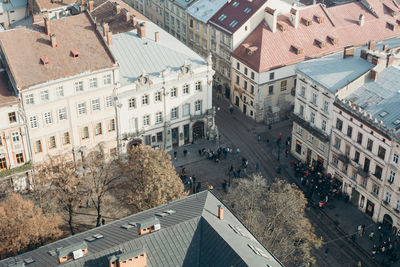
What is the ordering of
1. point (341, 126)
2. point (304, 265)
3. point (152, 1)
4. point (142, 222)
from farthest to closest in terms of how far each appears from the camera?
1. point (152, 1)
2. point (341, 126)
3. point (304, 265)
4. point (142, 222)

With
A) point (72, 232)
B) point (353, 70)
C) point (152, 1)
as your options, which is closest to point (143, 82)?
point (72, 232)

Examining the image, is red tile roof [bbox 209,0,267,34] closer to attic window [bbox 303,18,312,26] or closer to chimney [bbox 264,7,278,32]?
chimney [bbox 264,7,278,32]

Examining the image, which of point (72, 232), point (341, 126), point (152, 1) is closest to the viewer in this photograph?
point (72, 232)

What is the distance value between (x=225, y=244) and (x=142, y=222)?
941cm

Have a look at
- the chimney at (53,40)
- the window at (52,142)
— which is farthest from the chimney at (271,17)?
the window at (52,142)

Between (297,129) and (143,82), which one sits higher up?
(143,82)

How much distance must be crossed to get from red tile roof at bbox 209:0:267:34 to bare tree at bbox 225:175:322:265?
153 feet

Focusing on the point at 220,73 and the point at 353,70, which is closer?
the point at 353,70

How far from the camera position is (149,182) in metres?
79.5

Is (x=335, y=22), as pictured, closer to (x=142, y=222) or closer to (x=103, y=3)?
(x=103, y=3)

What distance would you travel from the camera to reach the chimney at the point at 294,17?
11562cm

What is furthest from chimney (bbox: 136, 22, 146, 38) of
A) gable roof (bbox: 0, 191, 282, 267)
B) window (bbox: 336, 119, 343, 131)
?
gable roof (bbox: 0, 191, 282, 267)

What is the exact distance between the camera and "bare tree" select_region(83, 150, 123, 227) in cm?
8475

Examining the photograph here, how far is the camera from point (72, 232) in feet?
285
